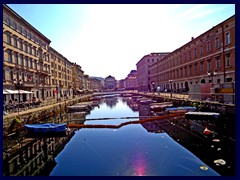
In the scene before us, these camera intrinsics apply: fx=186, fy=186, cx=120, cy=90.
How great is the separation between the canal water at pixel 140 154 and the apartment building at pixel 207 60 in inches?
374

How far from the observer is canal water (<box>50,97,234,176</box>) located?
10039mm

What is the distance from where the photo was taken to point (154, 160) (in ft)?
37.2

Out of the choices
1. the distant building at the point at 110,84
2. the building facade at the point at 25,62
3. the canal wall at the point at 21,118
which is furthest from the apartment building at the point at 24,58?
the distant building at the point at 110,84

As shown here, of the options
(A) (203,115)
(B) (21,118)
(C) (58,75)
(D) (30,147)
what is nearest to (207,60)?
(A) (203,115)

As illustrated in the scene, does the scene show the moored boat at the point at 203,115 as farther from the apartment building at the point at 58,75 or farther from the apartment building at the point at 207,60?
the apartment building at the point at 58,75

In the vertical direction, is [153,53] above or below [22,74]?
above

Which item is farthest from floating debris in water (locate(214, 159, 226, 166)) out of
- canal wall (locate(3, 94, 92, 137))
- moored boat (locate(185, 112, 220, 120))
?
canal wall (locate(3, 94, 92, 137))

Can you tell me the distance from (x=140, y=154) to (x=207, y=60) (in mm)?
30374

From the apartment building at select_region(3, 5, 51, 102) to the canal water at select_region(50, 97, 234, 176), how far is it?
1579 centimetres

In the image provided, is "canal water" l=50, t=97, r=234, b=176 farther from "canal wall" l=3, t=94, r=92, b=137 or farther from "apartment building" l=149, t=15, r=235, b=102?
"apartment building" l=149, t=15, r=235, b=102

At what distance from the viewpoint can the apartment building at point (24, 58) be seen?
30766 millimetres

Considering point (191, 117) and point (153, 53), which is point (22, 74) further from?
point (153, 53)

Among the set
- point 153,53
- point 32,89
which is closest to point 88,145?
point 32,89
